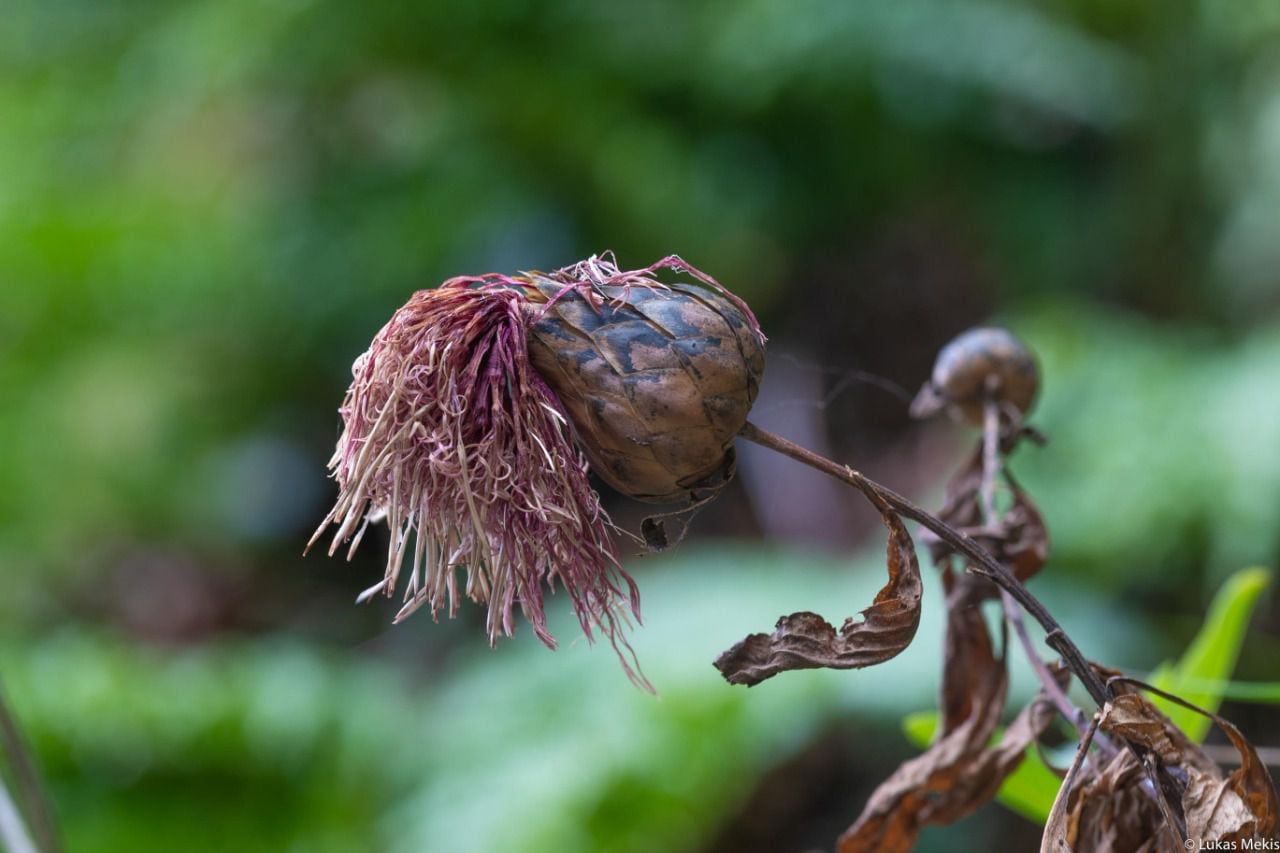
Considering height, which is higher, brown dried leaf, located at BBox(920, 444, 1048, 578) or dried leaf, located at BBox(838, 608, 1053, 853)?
brown dried leaf, located at BBox(920, 444, 1048, 578)

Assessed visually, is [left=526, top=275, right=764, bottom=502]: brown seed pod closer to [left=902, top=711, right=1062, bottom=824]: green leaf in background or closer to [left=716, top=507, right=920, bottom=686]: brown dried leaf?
[left=716, top=507, right=920, bottom=686]: brown dried leaf

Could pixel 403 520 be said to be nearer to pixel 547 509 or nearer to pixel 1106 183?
pixel 547 509

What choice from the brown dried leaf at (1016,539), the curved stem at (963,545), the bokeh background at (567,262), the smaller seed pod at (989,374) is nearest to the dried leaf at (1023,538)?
the brown dried leaf at (1016,539)

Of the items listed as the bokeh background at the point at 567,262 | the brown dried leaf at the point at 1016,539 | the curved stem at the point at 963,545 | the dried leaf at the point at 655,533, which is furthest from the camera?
the bokeh background at the point at 567,262

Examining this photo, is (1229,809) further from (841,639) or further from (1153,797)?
(841,639)

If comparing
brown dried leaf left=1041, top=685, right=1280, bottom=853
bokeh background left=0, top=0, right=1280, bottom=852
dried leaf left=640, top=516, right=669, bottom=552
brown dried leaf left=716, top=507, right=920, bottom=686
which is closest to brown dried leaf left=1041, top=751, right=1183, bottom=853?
brown dried leaf left=1041, top=685, right=1280, bottom=853

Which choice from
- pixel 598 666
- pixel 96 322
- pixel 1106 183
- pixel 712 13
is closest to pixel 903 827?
pixel 598 666

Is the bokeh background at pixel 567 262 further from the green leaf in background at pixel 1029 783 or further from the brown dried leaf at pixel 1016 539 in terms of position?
the brown dried leaf at pixel 1016 539
